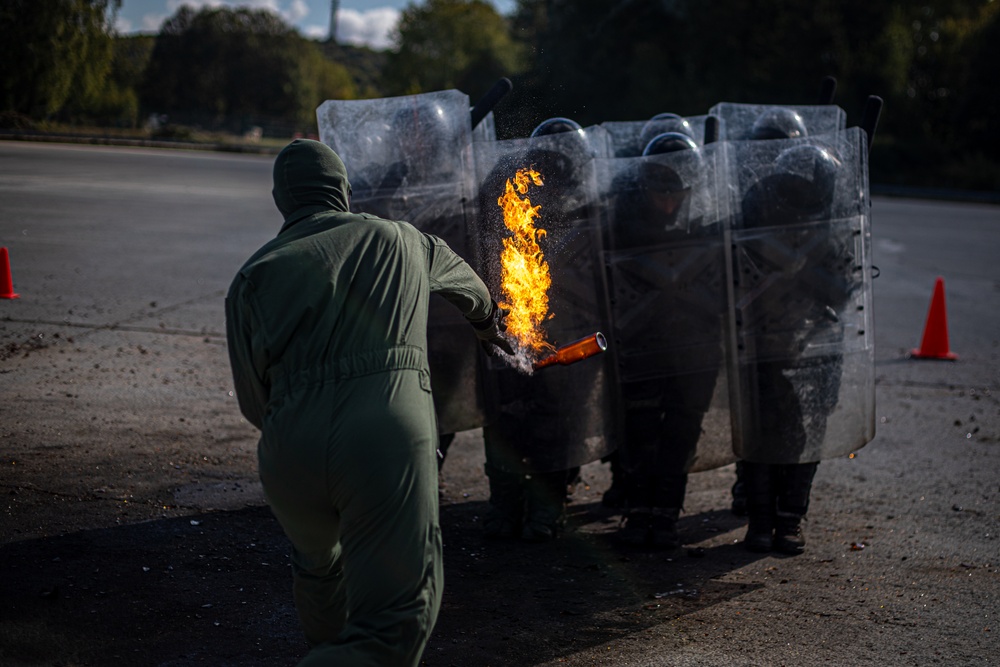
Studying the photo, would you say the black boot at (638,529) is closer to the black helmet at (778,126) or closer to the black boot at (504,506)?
the black boot at (504,506)

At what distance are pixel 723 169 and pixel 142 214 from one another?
13411mm

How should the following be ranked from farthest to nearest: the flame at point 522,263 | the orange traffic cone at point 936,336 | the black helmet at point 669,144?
the orange traffic cone at point 936,336 → the black helmet at point 669,144 → the flame at point 522,263

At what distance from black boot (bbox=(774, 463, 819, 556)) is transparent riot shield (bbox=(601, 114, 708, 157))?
1816mm

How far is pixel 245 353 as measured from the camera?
8.96 feet

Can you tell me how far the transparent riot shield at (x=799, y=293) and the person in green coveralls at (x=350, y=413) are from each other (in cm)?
219

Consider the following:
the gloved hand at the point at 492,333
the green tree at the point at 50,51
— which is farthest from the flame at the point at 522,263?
the green tree at the point at 50,51

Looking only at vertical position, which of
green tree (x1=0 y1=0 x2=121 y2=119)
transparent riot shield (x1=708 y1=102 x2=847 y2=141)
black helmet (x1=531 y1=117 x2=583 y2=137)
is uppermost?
green tree (x1=0 y1=0 x2=121 y2=119)

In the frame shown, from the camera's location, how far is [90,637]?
3.48m

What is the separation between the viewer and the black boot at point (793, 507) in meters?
4.67

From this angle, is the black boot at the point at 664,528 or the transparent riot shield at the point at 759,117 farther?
the transparent riot shield at the point at 759,117

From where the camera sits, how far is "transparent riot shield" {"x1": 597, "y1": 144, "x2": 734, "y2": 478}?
14.8ft

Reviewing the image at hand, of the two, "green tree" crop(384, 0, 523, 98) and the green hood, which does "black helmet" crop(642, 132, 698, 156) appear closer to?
the green hood

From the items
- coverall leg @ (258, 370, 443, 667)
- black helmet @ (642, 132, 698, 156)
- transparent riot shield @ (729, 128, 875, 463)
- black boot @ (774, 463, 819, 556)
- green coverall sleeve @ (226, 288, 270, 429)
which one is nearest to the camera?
coverall leg @ (258, 370, 443, 667)

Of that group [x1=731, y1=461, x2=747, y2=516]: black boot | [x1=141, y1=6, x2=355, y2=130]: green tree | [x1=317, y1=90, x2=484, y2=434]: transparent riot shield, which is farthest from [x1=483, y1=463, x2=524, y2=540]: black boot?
[x1=141, y1=6, x2=355, y2=130]: green tree
